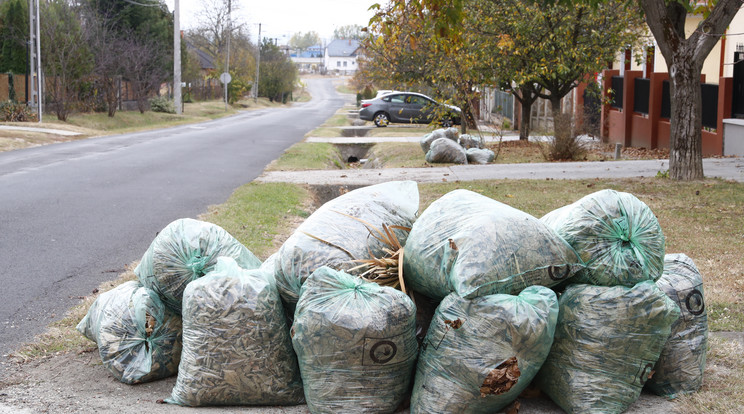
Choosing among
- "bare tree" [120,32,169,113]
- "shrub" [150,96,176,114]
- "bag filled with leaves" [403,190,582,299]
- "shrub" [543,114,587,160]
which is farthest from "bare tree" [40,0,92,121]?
"bag filled with leaves" [403,190,582,299]

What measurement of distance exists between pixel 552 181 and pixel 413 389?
8646mm

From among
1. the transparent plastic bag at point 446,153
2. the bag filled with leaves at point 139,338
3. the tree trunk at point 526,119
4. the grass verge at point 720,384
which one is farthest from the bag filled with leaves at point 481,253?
Result: the tree trunk at point 526,119

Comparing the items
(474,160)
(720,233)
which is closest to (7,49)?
(474,160)

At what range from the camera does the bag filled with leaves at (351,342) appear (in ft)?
10.7

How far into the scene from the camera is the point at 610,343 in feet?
11.2

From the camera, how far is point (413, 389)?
3.48 meters

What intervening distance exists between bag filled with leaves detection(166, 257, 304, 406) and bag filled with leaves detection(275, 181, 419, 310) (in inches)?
6.1

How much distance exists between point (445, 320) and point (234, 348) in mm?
1024

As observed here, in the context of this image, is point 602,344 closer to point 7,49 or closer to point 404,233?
point 404,233

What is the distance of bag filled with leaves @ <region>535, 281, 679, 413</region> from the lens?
11.1 ft

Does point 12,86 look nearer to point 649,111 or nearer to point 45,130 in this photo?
point 45,130

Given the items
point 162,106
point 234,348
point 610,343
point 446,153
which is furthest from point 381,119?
point 610,343

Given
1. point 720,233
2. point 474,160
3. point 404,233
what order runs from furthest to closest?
point 474,160 → point 720,233 → point 404,233

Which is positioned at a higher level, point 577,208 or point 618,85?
point 618,85
